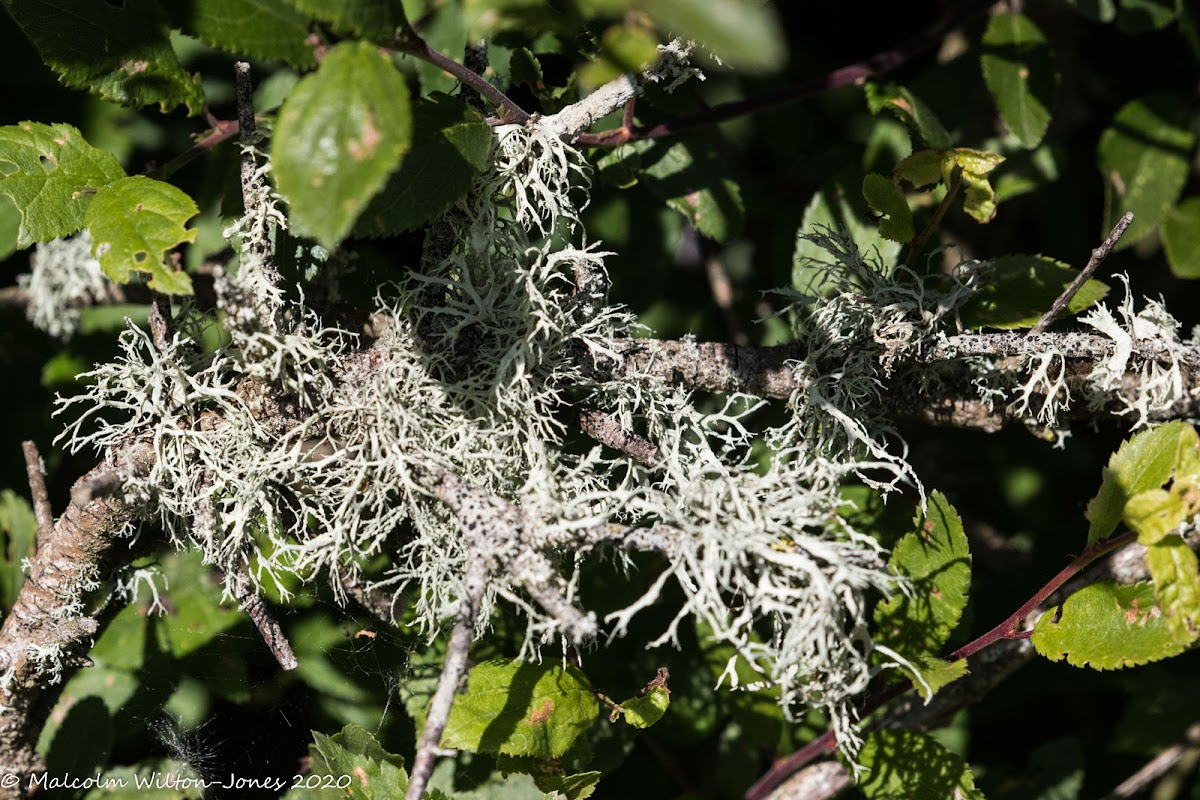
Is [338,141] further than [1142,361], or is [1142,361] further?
[1142,361]

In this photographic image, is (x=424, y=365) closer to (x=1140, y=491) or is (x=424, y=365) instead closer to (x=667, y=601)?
(x=667, y=601)

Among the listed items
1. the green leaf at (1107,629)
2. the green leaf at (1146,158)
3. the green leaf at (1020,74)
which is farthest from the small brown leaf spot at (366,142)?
the green leaf at (1146,158)

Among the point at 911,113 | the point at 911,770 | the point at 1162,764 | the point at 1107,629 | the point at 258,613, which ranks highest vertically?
the point at 911,113

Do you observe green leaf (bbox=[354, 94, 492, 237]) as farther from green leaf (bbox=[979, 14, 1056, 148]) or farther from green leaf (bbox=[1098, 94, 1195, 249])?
green leaf (bbox=[1098, 94, 1195, 249])

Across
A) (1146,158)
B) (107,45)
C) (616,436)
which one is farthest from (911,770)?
(107,45)

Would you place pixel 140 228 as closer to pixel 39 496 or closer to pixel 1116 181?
pixel 39 496

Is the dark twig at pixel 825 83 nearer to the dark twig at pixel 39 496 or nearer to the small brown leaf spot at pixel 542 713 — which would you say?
the small brown leaf spot at pixel 542 713

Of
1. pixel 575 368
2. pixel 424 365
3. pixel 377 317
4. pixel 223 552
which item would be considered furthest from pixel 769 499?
pixel 223 552
